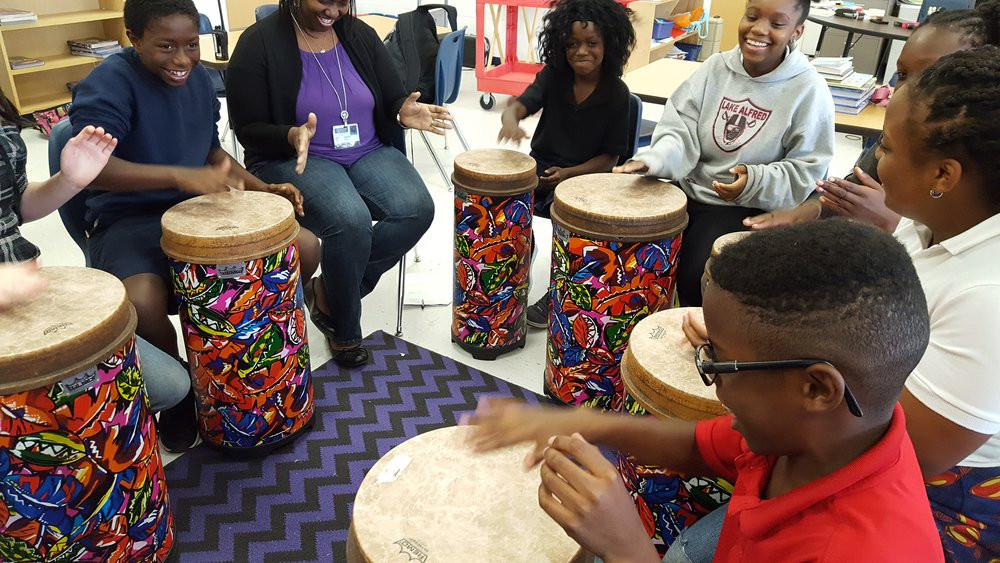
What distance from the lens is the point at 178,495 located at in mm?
1907

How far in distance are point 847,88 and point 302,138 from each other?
224 centimetres

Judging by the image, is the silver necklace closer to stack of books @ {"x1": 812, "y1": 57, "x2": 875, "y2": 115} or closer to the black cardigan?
the black cardigan

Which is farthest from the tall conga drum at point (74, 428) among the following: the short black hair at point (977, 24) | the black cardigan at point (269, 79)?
the short black hair at point (977, 24)

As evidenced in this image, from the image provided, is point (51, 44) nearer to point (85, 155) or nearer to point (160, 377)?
point (85, 155)

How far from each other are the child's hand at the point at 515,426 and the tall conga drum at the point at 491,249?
1.22 metres

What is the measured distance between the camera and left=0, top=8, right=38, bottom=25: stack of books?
14.9 ft

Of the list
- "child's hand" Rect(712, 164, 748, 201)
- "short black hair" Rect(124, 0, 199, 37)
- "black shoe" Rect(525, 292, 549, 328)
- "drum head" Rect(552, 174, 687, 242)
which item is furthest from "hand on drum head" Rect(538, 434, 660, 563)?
"black shoe" Rect(525, 292, 549, 328)

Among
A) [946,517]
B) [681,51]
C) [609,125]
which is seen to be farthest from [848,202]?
[681,51]

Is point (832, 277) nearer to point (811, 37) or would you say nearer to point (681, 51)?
point (681, 51)

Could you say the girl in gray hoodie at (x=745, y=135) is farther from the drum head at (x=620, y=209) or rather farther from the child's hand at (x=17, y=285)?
the child's hand at (x=17, y=285)

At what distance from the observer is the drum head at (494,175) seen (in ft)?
7.41

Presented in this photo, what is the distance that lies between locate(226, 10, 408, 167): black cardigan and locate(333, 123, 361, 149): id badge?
147mm

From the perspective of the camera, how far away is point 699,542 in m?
1.25

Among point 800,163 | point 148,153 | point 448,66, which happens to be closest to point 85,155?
point 148,153
